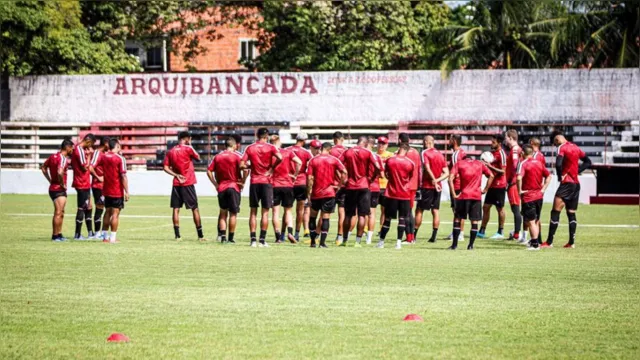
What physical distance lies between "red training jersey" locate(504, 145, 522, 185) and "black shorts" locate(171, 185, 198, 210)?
21.0 ft

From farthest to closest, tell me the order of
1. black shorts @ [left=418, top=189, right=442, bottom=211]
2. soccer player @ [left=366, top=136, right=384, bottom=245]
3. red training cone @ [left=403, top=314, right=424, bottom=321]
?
black shorts @ [left=418, top=189, right=442, bottom=211] → soccer player @ [left=366, top=136, right=384, bottom=245] → red training cone @ [left=403, top=314, right=424, bottom=321]

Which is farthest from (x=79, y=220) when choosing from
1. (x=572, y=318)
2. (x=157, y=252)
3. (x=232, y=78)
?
(x=232, y=78)

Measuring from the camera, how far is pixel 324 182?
21.1m

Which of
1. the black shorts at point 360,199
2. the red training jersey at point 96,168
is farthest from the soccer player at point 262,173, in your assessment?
the red training jersey at point 96,168

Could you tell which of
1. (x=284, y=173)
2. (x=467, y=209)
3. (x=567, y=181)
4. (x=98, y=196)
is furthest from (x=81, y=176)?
(x=567, y=181)

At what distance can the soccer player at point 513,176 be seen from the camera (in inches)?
889

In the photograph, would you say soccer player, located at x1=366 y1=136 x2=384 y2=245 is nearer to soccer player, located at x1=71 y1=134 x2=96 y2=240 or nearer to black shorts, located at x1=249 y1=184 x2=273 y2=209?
black shorts, located at x1=249 y1=184 x2=273 y2=209

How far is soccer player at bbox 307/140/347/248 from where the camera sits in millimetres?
20859

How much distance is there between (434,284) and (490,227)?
509 inches

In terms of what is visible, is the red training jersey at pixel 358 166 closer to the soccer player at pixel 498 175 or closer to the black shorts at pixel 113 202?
the soccer player at pixel 498 175

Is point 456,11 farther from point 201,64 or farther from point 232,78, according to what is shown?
point 232,78

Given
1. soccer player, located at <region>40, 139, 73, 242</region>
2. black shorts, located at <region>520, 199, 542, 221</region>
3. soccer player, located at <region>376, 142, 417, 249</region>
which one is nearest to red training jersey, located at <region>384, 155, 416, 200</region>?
soccer player, located at <region>376, 142, 417, 249</region>

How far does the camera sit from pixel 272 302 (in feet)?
42.5

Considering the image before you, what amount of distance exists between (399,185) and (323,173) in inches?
56.1
